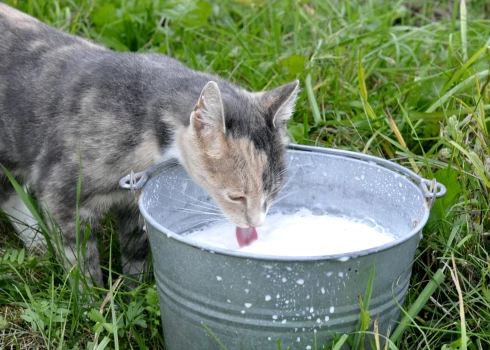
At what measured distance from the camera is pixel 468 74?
11.4 feet

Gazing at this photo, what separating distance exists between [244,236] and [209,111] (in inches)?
18.5

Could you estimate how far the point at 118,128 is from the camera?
9.00ft

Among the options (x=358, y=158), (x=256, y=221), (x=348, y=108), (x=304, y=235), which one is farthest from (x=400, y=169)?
(x=348, y=108)

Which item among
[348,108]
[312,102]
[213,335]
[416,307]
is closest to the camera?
[213,335]

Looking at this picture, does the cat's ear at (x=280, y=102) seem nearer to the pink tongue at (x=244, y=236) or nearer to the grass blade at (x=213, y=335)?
the pink tongue at (x=244, y=236)

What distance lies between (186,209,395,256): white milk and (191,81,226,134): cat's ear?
1.32 ft

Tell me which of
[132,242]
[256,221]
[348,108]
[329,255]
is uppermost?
[329,255]

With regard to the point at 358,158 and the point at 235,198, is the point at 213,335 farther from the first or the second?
the point at 358,158

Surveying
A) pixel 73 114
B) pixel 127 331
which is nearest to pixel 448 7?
pixel 73 114

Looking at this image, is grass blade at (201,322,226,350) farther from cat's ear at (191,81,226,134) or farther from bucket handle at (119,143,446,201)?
cat's ear at (191,81,226,134)

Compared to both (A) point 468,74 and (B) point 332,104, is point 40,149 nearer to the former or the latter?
(B) point 332,104

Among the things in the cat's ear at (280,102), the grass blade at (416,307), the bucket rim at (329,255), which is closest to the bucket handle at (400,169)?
the bucket rim at (329,255)

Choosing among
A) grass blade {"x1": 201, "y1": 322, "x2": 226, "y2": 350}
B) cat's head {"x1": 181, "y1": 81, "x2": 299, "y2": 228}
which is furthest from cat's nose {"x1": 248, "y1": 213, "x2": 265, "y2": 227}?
grass blade {"x1": 201, "y1": 322, "x2": 226, "y2": 350}

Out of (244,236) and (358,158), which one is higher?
(358,158)
